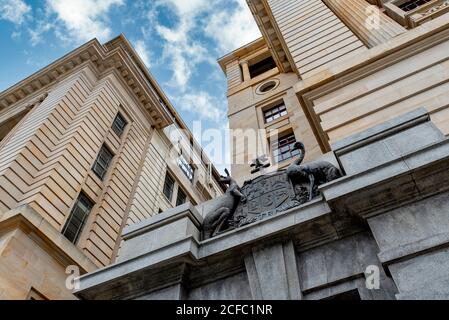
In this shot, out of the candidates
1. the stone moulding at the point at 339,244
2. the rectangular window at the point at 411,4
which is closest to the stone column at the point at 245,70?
the rectangular window at the point at 411,4

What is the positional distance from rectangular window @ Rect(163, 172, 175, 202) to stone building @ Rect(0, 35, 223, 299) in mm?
124

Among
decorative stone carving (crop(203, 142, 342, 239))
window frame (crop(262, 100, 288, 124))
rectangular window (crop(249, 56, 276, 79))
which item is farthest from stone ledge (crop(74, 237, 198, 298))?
rectangular window (crop(249, 56, 276, 79))

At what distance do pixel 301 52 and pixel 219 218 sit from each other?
10.1m

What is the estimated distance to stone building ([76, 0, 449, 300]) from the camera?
6.14 metres

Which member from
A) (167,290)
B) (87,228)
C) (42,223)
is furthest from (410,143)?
(87,228)

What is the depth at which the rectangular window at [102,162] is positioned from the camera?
23.3m

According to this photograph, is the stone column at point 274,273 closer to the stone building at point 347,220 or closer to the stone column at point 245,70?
the stone building at point 347,220

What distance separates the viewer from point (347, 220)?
696cm

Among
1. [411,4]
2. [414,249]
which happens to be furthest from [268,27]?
[414,249]

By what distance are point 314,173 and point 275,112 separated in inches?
562

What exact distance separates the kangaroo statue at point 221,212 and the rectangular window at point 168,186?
22576 mm

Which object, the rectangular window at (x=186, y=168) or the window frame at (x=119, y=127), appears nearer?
the window frame at (x=119, y=127)

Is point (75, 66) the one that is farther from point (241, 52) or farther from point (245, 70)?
point (241, 52)
